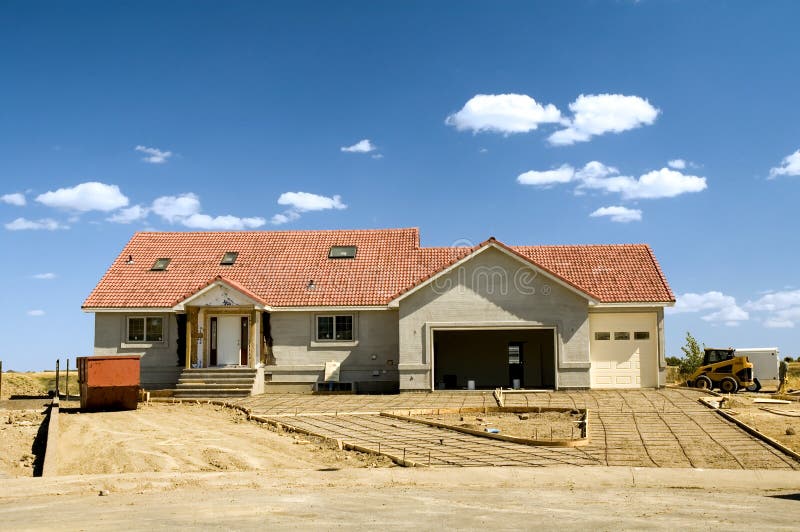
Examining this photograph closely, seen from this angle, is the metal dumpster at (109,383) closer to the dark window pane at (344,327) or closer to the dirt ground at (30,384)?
the dark window pane at (344,327)

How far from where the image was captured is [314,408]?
24.8m

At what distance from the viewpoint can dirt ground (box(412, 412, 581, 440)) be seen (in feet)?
63.3

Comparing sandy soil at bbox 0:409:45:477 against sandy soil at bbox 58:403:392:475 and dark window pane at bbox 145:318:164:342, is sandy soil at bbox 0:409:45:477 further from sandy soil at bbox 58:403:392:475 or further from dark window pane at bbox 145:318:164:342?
dark window pane at bbox 145:318:164:342

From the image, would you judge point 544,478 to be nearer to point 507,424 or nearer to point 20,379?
point 507,424

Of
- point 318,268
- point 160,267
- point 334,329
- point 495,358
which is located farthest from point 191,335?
point 495,358

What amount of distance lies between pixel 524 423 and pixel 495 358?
12.4 metres

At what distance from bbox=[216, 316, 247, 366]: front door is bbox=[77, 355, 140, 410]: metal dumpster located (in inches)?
231

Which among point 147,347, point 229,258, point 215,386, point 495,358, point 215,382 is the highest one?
point 229,258

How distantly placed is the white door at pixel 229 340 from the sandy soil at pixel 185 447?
7.97 m

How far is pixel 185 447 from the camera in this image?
1789 cm

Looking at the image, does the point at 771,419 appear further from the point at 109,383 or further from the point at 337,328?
the point at 109,383

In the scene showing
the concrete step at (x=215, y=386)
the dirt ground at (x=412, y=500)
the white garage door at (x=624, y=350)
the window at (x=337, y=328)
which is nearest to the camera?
the dirt ground at (x=412, y=500)

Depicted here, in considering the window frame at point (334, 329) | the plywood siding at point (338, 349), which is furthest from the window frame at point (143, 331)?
the window frame at point (334, 329)

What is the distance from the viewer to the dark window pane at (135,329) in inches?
1262
